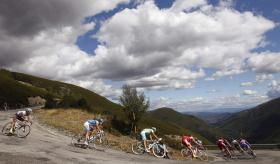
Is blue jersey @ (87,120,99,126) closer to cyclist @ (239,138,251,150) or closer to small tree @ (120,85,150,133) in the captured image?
cyclist @ (239,138,251,150)

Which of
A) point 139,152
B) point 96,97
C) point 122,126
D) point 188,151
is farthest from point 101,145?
point 96,97

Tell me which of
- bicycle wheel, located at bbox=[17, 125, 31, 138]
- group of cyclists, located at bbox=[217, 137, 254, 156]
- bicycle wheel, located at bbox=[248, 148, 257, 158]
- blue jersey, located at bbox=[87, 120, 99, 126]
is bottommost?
bicycle wheel, located at bbox=[248, 148, 257, 158]

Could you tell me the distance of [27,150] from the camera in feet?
76.7

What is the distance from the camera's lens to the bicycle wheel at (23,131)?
97.8 ft

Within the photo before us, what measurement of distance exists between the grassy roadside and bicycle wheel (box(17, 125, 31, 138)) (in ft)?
25.3

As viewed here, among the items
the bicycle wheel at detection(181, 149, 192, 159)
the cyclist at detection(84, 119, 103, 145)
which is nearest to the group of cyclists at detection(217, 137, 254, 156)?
the bicycle wheel at detection(181, 149, 192, 159)

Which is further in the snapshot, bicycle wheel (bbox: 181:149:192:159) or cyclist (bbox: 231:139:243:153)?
cyclist (bbox: 231:139:243:153)

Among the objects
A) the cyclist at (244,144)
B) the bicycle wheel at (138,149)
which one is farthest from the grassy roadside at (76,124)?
the cyclist at (244,144)

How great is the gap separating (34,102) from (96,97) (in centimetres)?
7019

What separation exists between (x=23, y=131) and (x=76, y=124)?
17.6m

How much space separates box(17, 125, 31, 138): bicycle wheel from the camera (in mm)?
29802

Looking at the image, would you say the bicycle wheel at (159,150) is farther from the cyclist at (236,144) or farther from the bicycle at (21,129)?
the bicycle at (21,129)

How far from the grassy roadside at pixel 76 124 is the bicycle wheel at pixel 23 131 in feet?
25.3

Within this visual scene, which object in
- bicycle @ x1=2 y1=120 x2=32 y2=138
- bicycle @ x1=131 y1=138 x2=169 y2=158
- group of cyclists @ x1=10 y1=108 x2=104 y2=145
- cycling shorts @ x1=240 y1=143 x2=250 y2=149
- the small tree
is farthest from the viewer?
the small tree
